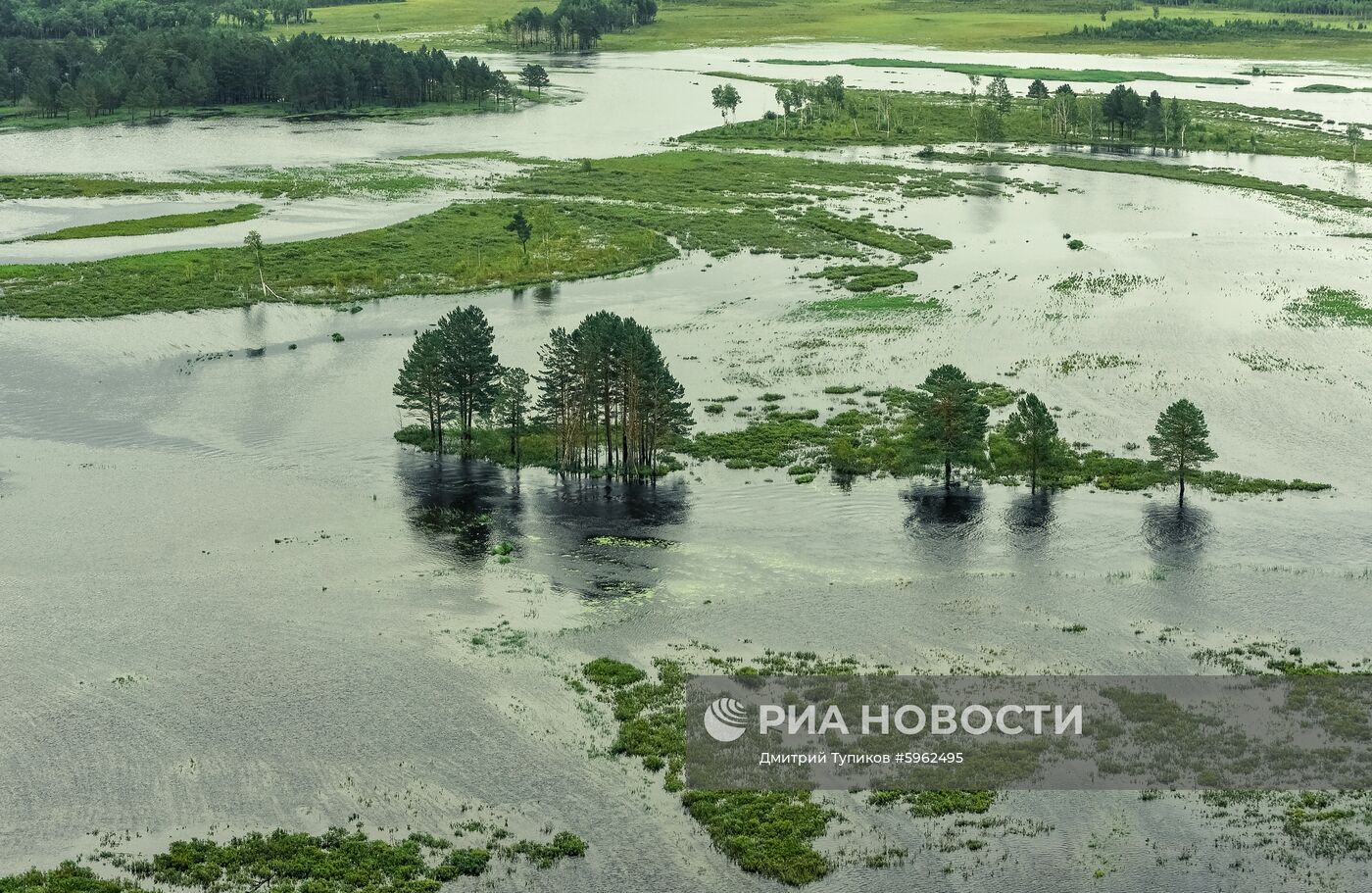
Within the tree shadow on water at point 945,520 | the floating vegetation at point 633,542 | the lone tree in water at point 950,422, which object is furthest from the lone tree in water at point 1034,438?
the floating vegetation at point 633,542

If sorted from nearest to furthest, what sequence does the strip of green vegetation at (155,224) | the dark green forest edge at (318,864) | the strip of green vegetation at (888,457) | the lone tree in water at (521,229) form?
1. the dark green forest edge at (318,864)
2. the strip of green vegetation at (888,457)
3. the lone tree in water at (521,229)
4. the strip of green vegetation at (155,224)

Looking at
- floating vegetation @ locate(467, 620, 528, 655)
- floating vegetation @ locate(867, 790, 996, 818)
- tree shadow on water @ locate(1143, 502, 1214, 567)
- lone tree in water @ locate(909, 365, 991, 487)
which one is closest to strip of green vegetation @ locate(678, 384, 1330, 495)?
lone tree in water @ locate(909, 365, 991, 487)

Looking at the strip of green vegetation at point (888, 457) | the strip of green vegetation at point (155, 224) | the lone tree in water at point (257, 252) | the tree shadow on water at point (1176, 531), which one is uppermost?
the strip of green vegetation at point (155, 224)

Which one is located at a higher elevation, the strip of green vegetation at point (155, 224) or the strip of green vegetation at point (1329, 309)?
the strip of green vegetation at point (155, 224)

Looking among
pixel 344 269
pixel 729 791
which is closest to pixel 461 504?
pixel 729 791

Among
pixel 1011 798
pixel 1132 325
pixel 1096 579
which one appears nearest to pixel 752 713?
pixel 1011 798

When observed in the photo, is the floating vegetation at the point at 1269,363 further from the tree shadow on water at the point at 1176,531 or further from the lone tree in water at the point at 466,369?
the lone tree in water at the point at 466,369

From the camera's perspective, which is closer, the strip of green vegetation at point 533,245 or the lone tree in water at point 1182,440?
the lone tree in water at point 1182,440
